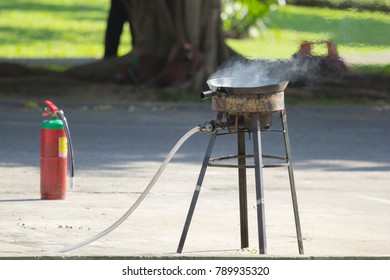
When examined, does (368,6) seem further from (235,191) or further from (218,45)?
(218,45)

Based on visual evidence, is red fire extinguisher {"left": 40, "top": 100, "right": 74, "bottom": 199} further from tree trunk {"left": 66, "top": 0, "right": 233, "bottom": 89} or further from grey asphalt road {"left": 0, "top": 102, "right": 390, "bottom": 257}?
tree trunk {"left": 66, "top": 0, "right": 233, "bottom": 89}

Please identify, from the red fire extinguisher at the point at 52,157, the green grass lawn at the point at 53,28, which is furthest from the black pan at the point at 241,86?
the green grass lawn at the point at 53,28

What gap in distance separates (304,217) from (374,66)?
469 inches

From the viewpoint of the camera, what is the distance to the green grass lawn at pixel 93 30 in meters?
11.2

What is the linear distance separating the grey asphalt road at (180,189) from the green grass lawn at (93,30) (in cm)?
149

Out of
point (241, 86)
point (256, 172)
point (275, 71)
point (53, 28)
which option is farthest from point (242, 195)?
point (53, 28)

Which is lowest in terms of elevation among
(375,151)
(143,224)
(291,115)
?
(143,224)

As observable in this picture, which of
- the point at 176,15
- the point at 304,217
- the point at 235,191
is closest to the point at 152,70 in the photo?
the point at 176,15

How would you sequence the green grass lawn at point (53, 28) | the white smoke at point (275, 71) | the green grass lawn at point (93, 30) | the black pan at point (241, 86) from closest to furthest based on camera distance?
1. the black pan at point (241, 86)
2. the white smoke at point (275, 71)
3. the green grass lawn at point (93, 30)
4. the green grass lawn at point (53, 28)

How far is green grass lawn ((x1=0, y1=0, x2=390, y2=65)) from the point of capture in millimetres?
11250

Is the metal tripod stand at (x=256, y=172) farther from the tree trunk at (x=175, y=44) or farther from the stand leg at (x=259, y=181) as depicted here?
the tree trunk at (x=175, y=44)

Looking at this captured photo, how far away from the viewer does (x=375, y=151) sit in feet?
→ 49.6

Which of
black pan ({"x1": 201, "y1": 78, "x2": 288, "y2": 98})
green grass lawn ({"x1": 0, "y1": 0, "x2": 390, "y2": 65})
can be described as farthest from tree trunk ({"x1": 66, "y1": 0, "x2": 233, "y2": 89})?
black pan ({"x1": 201, "y1": 78, "x2": 288, "y2": 98})

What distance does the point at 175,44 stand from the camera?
21047mm
